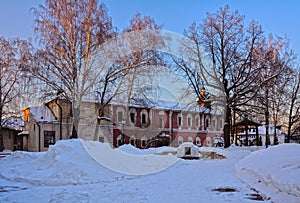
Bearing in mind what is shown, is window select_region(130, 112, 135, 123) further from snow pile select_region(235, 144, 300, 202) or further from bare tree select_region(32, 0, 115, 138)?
snow pile select_region(235, 144, 300, 202)

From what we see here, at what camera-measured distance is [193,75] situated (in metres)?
13.9

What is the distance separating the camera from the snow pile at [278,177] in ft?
13.5

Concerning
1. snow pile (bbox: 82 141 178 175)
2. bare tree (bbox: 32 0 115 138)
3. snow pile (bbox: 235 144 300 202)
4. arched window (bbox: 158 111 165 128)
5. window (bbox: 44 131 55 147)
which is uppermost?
bare tree (bbox: 32 0 115 138)

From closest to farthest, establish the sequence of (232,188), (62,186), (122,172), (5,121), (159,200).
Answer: (159,200), (232,188), (62,186), (122,172), (5,121)

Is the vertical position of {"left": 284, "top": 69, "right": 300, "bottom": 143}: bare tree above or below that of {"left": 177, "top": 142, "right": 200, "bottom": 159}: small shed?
above

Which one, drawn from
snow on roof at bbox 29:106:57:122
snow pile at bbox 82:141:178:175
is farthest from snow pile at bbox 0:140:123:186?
snow on roof at bbox 29:106:57:122

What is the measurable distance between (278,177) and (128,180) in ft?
12.0

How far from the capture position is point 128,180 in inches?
282

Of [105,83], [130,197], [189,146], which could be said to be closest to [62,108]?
[105,83]

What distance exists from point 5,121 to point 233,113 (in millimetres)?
17293

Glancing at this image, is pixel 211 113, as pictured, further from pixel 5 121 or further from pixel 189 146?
pixel 5 121

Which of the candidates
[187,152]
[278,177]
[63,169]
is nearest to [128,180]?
[63,169]

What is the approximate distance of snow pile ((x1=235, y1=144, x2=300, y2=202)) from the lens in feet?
13.5

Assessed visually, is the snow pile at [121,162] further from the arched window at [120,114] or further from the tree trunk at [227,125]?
the tree trunk at [227,125]
